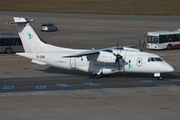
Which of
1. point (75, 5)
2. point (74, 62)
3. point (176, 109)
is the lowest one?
point (176, 109)

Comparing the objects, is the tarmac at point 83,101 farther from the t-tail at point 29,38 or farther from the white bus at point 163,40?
the white bus at point 163,40

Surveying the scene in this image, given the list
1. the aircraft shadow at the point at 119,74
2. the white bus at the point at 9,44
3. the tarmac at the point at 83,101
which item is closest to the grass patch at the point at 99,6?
the white bus at the point at 9,44

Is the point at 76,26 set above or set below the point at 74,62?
above

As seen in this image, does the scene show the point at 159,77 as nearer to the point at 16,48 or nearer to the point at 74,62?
the point at 74,62

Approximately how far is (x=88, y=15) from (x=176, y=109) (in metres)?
84.5

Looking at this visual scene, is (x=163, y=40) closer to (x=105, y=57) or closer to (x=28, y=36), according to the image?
(x=105, y=57)

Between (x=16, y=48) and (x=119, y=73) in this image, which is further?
(x=16, y=48)

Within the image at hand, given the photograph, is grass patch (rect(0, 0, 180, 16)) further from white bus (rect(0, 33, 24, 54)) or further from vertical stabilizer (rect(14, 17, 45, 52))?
vertical stabilizer (rect(14, 17, 45, 52))

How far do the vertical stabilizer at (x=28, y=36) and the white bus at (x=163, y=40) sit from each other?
2378 centimetres

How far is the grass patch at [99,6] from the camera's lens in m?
120

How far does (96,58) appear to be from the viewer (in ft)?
137

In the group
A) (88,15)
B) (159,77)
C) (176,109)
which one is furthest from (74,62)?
(88,15)

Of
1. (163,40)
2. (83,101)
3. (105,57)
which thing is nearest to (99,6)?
(163,40)

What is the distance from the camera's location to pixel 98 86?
38688mm
